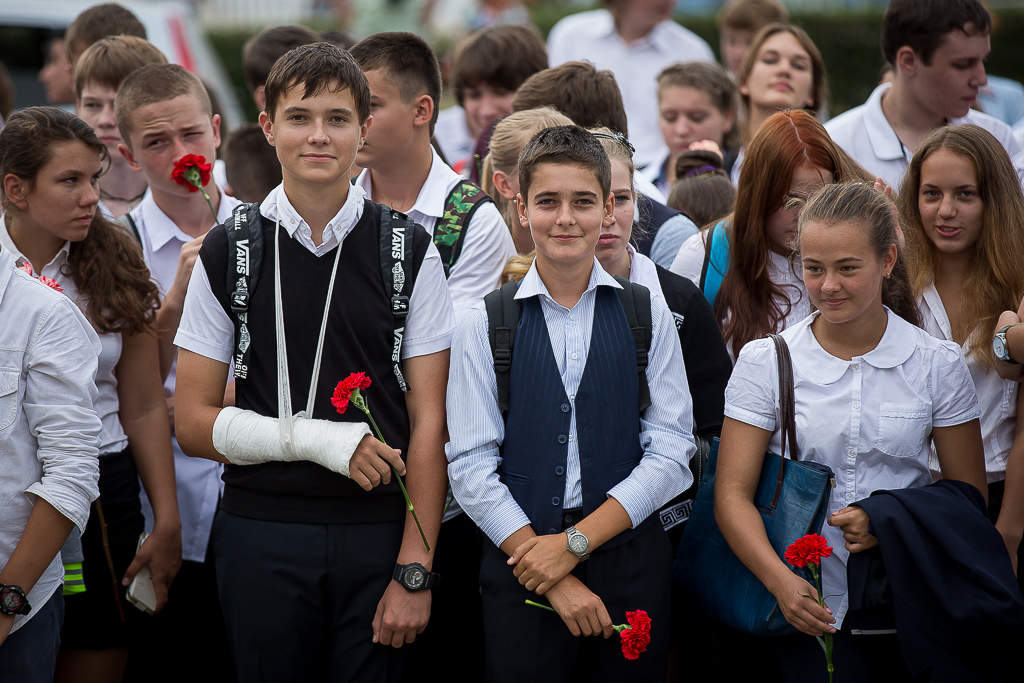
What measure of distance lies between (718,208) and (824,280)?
152cm

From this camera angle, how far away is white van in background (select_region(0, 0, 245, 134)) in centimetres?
770

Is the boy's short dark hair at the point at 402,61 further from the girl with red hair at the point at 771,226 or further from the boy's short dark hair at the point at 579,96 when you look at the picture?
the girl with red hair at the point at 771,226

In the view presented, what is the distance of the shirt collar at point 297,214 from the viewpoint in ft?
8.64

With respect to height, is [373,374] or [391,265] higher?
[391,265]

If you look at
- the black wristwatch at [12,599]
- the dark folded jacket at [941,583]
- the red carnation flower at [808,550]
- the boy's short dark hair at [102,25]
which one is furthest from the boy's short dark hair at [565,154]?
the boy's short dark hair at [102,25]

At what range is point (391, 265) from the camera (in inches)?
104

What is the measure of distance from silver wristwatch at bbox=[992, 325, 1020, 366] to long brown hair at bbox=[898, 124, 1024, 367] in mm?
130

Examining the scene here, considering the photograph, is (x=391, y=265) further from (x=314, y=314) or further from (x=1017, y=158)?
(x=1017, y=158)

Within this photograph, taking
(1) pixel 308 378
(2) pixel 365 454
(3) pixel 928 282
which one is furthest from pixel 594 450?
(3) pixel 928 282

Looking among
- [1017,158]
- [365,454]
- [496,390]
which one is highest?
[1017,158]

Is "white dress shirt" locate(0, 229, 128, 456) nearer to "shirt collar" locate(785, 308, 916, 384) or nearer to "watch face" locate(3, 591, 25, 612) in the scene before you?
Result: "watch face" locate(3, 591, 25, 612)

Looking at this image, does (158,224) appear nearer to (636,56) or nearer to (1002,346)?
(1002,346)

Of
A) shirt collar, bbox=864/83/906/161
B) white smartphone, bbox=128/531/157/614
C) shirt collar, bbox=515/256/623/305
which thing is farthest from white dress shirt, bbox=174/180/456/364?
shirt collar, bbox=864/83/906/161

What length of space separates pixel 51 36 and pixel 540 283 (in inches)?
303
